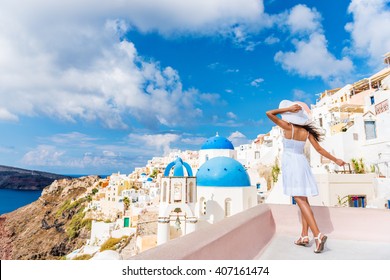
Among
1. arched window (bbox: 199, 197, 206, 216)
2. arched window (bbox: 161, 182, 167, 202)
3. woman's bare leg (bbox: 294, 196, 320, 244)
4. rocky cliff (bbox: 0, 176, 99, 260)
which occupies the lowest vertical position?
rocky cliff (bbox: 0, 176, 99, 260)

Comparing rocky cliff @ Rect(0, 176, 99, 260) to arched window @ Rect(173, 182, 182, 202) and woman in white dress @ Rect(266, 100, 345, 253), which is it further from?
woman in white dress @ Rect(266, 100, 345, 253)

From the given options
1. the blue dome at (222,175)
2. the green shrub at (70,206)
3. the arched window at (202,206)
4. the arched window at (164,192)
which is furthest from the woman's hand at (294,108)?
the green shrub at (70,206)

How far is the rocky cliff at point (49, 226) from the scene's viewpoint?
42.0 meters

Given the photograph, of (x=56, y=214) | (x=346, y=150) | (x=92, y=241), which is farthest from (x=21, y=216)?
(x=346, y=150)

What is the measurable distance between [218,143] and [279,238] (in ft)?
84.2

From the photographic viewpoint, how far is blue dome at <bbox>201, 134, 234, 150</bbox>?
28.4 m

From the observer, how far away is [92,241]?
32469mm

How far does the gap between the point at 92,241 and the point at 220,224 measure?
35.3 metres

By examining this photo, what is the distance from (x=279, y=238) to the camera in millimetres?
3025

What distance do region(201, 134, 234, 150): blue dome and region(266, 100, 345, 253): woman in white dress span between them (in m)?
25.8

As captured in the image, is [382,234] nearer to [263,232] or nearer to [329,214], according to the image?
[329,214]

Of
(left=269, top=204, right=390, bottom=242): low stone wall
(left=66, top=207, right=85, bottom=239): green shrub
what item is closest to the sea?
(left=66, top=207, right=85, bottom=239): green shrub

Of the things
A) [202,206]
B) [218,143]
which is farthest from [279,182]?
[218,143]

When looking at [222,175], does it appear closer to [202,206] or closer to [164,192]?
[202,206]
